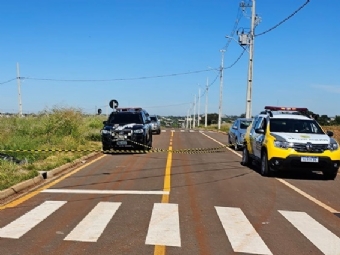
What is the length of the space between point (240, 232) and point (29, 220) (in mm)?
3407

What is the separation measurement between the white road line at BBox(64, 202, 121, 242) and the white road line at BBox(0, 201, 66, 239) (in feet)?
2.38

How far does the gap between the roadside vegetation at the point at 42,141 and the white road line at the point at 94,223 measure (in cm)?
363

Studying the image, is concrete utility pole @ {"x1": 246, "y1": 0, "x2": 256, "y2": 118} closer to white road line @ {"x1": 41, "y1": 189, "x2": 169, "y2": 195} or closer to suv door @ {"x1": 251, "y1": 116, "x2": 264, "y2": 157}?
suv door @ {"x1": 251, "y1": 116, "x2": 264, "y2": 157}

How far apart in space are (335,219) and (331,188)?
3.63 metres

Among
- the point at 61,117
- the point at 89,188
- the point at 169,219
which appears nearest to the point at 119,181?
the point at 89,188

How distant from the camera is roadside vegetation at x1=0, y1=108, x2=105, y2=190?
1243 cm

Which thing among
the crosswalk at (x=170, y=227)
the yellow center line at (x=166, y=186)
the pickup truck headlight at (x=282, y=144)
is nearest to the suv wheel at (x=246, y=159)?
the yellow center line at (x=166, y=186)

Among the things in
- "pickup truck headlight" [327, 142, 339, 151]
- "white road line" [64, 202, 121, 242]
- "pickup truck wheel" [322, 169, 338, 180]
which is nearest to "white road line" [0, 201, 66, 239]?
"white road line" [64, 202, 121, 242]

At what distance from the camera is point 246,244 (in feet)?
18.7

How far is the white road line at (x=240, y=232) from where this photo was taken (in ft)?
18.2

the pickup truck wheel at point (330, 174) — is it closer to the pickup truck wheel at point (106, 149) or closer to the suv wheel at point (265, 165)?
the suv wheel at point (265, 165)

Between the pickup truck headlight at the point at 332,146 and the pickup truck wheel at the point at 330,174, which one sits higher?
the pickup truck headlight at the point at 332,146

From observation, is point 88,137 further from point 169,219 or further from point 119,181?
point 169,219

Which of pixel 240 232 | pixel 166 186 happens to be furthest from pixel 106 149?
pixel 240 232
